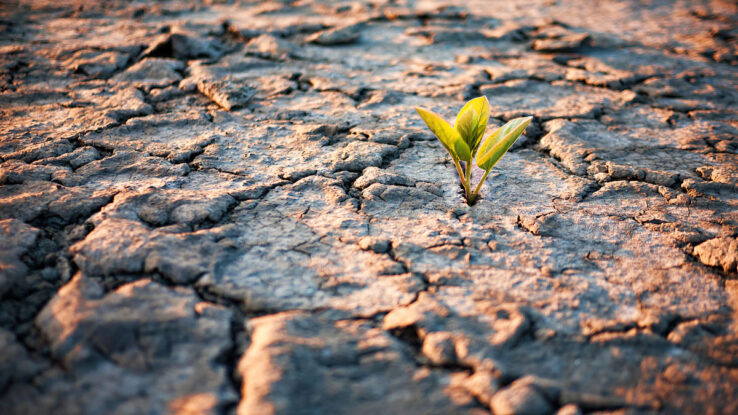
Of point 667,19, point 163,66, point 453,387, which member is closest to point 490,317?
point 453,387

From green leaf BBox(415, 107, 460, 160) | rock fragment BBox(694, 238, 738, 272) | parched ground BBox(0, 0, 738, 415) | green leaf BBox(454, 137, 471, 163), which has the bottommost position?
rock fragment BBox(694, 238, 738, 272)

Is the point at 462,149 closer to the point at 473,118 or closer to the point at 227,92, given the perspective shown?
the point at 473,118

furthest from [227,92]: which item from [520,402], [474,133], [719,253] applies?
[719,253]

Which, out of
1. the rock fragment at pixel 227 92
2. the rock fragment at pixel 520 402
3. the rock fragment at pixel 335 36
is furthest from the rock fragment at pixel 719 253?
the rock fragment at pixel 335 36

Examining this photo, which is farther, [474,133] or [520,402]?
[474,133]

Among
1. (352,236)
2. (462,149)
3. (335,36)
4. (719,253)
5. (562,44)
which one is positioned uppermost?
(335,36)

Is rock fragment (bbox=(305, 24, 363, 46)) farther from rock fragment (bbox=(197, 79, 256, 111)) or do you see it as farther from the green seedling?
the green seedling

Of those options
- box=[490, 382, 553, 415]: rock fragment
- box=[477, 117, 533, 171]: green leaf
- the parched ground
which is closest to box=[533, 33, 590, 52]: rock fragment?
the parched ground

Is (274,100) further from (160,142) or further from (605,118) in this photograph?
(605,118)
